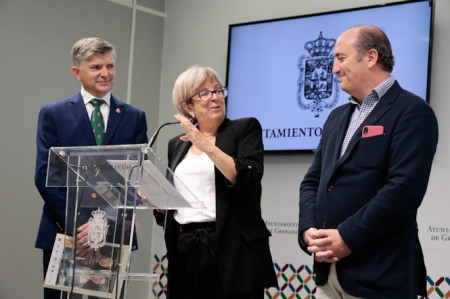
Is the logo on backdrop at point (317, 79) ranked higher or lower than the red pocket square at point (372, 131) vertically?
higher

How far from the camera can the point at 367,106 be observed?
2.62 meters

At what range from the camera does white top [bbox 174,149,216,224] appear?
9.43 feet

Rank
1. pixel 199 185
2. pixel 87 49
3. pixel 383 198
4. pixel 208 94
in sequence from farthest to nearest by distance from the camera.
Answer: pixel 87 49, pixel 208 94, pixel 199 185, pixel 383 198

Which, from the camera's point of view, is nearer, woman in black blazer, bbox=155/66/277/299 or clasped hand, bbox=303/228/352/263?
clasped hand, bbox=303/228/352/263

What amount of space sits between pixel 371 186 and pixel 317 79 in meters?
2.59

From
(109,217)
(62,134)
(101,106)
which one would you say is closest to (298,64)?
(101,106)

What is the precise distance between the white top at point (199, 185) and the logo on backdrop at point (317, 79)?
2101 mm

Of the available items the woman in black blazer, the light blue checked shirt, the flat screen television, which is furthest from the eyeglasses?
the flat screen television

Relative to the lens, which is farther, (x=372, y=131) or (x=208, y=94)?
(x=208, y=94)

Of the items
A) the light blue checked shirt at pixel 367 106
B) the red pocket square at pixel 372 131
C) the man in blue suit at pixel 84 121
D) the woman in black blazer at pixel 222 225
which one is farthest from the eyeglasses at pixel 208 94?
the red pocket square at pixel 372 131

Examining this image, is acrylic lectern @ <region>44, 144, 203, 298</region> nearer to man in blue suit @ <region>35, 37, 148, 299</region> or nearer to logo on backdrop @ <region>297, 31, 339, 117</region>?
man in blue suit @ <region>35, 37, 148, 299</region>

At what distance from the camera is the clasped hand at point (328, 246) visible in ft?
7.95

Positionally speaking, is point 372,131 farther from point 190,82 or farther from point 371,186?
point 190,82

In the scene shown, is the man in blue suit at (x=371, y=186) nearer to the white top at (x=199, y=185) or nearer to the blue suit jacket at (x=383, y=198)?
the blue suit jacket at (x=383, y=198)
